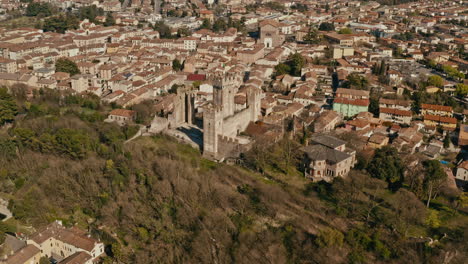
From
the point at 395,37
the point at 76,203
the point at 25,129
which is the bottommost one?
the point at 76,203

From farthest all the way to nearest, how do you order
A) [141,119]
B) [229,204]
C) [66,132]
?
[141,119] → [66,132] → [229,204]

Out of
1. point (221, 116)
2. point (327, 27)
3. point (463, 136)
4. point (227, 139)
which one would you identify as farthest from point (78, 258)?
point (327, 27)

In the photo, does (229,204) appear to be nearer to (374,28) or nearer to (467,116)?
(467,116)

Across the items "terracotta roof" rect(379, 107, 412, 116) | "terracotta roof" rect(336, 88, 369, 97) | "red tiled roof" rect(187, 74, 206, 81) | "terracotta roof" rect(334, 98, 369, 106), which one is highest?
"terracotta roof" rect(336, 88, 369, 97)

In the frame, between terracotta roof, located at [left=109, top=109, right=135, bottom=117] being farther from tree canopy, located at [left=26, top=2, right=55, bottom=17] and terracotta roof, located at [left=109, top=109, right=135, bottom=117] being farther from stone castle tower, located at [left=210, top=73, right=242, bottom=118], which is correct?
tree canopy, located at [left=26, top=2, right=55, bottom=17]

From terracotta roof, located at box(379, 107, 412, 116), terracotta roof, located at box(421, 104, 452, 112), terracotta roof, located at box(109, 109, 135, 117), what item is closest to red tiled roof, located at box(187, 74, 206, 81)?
terracotta roof, located at box(109, 109, 135, 117)

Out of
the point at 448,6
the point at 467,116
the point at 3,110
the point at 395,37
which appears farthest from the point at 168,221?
the point at 448,6
